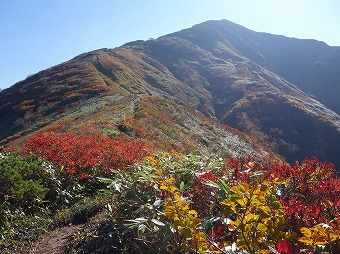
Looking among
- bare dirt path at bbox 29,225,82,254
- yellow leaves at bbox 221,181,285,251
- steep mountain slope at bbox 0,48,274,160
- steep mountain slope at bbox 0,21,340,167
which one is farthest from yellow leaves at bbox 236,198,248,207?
steep mountain slope at bbox 0,21,340,167

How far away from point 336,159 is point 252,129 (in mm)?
12538

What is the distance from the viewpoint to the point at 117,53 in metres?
71.6

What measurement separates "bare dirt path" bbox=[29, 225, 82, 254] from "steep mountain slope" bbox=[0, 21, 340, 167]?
9.85 meters

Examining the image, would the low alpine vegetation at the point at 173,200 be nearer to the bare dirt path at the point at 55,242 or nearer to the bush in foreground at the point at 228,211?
the bush in foreground at the point at 228,211

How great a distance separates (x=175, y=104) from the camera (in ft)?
111

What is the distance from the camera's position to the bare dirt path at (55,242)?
20.7ft

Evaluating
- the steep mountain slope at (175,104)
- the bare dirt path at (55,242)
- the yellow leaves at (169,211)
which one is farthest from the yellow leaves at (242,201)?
the steep mountain slope at (175,104)

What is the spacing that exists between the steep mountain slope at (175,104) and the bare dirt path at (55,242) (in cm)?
985

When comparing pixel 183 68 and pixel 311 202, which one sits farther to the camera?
pixel 183 68

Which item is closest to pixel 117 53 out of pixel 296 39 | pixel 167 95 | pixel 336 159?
pixel 167 95

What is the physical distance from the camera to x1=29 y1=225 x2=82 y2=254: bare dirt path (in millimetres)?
6315

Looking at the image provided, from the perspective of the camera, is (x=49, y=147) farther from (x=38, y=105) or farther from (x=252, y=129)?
(x=252, y=129)

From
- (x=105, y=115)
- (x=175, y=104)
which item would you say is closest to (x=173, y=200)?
(x=105, y=115)

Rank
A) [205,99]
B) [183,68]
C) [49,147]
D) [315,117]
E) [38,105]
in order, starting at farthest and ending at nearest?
1. [183,68]
2. [205,99]
3. [315,117]
4. [38,105]
5. [49,147]
